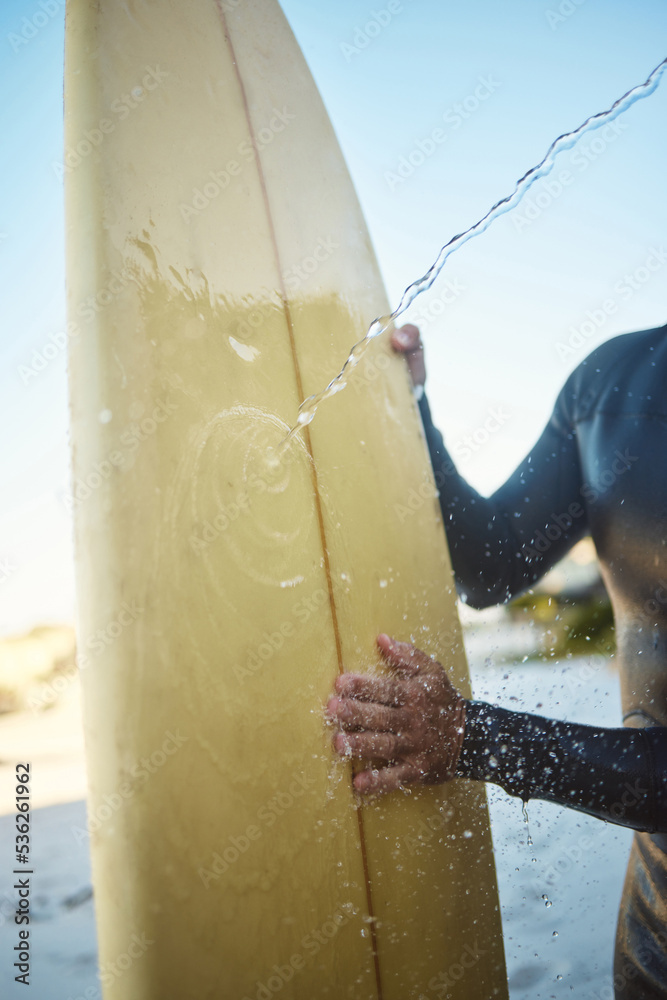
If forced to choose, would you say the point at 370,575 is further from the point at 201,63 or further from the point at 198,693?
the point at 201,63

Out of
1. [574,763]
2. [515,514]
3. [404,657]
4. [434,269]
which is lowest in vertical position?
[574,763]

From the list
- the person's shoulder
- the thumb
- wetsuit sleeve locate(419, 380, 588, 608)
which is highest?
the person's shoulder

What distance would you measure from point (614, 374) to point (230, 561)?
3.32ft

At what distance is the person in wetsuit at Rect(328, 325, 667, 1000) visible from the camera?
1014 millimetres

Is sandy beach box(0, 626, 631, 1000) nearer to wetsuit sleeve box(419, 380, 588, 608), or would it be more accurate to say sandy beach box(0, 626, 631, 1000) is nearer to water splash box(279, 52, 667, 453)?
wetsuit sleeve box(419, 380, 588, 608)

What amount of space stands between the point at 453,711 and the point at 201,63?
1.41 metres

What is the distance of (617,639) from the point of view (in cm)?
130

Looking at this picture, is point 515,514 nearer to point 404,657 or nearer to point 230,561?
point 404,657

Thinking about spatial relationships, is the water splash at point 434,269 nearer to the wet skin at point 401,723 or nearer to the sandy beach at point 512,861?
the wet skin at point 401,723

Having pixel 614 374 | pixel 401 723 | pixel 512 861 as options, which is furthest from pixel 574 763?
pixel 614 374

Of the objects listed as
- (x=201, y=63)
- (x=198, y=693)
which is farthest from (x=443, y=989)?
(x=201, y=63)

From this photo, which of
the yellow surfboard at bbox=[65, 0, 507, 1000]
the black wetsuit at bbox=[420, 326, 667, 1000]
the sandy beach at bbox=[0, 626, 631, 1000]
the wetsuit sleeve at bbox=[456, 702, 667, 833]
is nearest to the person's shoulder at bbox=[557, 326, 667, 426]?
the black wetsuit at bbox=[420, 326, 667, 1000]

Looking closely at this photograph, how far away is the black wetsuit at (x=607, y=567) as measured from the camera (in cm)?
103

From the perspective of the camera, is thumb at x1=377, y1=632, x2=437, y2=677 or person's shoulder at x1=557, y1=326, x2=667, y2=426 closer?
thumb at x1=377, y1=632, x2=437, y2=677
